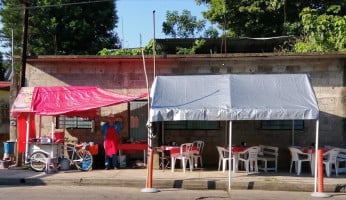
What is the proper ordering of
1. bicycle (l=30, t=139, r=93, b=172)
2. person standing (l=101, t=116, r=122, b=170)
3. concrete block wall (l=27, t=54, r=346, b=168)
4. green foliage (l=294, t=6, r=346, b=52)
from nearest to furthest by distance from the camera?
bicycle (l=30, t=139, r=93, b=172), person standing (l=101, t=116, r=122, b=170), concrete block wall (l=27, t=54, r=346, b=168), green foliage (l=294, t=6, r=346, b=52)

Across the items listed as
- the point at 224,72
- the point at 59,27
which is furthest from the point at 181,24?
the point at 224,72

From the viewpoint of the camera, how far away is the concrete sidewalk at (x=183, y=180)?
13.7m

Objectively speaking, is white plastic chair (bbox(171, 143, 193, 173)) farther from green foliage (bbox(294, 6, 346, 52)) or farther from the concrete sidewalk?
green foliage (bbox(294, 6, 346, 52))

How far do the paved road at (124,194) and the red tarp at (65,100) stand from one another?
9.89 feet

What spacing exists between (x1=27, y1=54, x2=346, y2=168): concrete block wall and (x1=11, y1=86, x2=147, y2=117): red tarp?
1.01 meters

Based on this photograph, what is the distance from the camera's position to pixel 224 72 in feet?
57.7

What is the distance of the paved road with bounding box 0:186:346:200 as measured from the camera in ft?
39.2

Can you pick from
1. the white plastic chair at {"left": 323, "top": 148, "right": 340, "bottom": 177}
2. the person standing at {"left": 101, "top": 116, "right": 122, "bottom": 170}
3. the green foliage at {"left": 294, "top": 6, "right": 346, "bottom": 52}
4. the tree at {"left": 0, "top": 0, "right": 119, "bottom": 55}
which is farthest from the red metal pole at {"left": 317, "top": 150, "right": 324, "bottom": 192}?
the tree at {"left": 0, "top": 0, "right": 119, "bottom": 55}

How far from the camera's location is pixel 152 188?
13.2 m

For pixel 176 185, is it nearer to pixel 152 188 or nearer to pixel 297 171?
pixel 152 188

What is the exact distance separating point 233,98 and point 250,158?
2.58 meters

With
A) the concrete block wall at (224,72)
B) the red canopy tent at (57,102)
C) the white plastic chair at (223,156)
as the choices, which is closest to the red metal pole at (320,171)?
the white plastic chair at (223,156)

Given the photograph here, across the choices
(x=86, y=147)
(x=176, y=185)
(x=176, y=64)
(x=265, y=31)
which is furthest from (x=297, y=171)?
(x=265, y=31)

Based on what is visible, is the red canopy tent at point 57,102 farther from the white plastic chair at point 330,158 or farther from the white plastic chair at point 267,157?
the white plastic chair at point 330,158
